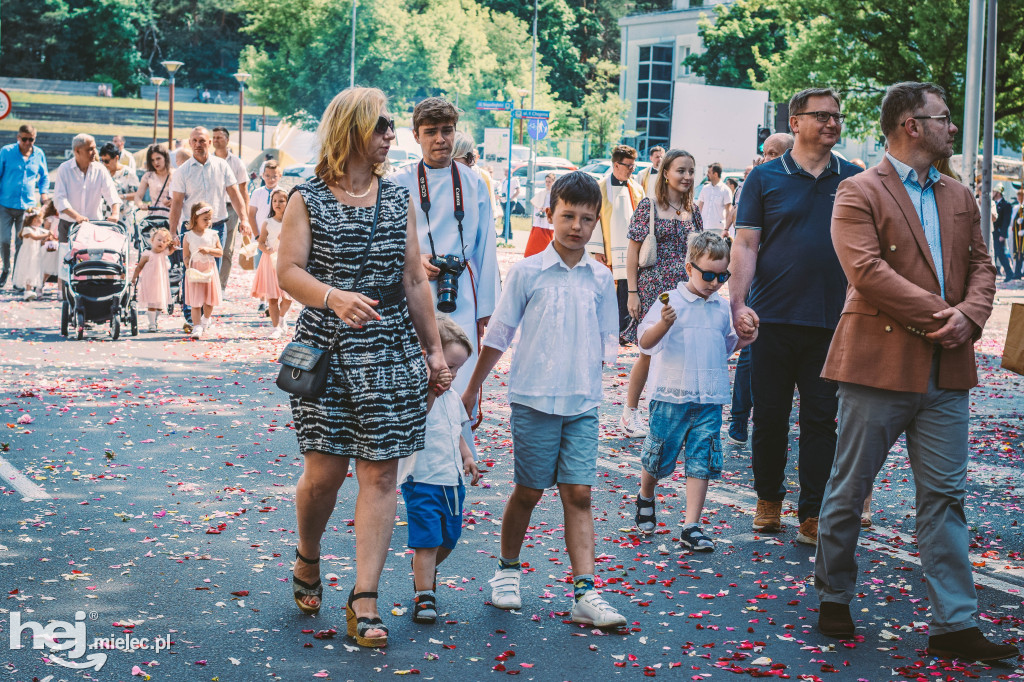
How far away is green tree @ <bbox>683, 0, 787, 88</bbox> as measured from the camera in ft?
201

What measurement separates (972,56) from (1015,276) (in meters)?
9.30

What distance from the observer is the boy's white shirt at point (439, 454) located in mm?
5039

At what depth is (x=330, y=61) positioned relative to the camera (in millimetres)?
58844

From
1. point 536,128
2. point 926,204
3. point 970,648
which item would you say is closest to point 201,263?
point 926,204

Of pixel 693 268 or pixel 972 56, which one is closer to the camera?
pixel 693 268

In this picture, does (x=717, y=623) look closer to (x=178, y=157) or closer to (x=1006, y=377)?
(x=1006, y=377)

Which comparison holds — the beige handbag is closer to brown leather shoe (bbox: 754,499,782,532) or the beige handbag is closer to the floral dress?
the floral dress

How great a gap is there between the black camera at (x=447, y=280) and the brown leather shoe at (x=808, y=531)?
84.3 inches

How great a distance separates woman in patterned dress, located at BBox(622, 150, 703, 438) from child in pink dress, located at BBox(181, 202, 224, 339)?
20.4 feet

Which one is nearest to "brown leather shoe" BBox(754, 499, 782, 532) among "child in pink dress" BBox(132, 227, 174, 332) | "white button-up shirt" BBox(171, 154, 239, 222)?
"child in pink dress" BBox(132, 227, 174, 332)

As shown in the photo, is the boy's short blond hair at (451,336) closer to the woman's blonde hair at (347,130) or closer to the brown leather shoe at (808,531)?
the woman's blonde hair at (347,130)

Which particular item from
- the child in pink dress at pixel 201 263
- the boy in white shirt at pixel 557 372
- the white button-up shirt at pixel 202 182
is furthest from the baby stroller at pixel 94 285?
the boy in white shirt at pixel 557 372

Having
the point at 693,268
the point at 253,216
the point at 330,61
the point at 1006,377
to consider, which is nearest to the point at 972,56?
the point at 1006,377

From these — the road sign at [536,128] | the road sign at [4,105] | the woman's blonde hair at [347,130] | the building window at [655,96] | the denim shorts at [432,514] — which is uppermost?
the building window at [655,96]
